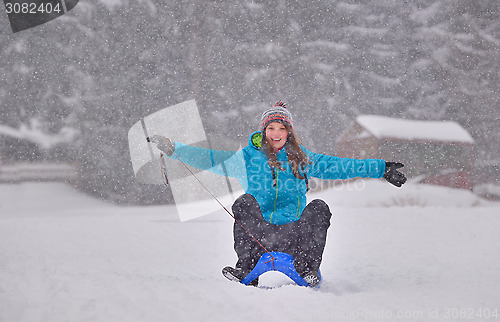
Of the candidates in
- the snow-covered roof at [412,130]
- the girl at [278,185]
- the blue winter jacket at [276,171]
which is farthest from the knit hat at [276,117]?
the snow-covered roof at [412,130]

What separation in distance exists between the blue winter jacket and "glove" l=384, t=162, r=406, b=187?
0.04 metres

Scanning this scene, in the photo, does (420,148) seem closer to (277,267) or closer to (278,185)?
(278,185)

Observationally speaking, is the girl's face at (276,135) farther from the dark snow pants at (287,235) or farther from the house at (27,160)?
the house at (27,160)

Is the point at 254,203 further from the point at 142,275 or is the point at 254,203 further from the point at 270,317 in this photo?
the point at 270,317

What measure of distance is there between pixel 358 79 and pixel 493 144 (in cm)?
509

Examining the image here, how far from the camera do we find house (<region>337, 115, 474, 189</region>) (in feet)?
33.6

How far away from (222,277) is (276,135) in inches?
48.4

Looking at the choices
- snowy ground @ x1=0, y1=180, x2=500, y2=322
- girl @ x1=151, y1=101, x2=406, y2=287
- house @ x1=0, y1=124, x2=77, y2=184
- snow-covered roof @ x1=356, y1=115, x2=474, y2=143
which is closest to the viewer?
snowy ground @ x1=0, y1=180, x2=500, y2=322

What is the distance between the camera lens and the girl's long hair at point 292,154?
3080mm

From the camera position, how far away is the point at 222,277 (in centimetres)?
315

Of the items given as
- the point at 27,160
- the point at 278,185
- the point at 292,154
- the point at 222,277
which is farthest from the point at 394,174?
the point at 27,160

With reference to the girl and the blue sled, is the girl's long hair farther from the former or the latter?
the blue sled

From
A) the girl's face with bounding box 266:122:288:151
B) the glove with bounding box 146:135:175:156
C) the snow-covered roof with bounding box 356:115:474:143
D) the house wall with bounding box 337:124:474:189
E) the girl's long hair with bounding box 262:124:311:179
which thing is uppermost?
the glove with bounding box 146:135:175:156

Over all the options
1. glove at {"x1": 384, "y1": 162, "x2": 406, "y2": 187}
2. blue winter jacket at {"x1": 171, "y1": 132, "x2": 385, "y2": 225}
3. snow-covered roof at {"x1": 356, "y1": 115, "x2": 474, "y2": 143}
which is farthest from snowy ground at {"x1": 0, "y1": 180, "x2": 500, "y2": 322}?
snow-covered roof at {"x1": 356, "y1": 115, "x2": 474, "y2": 143}
